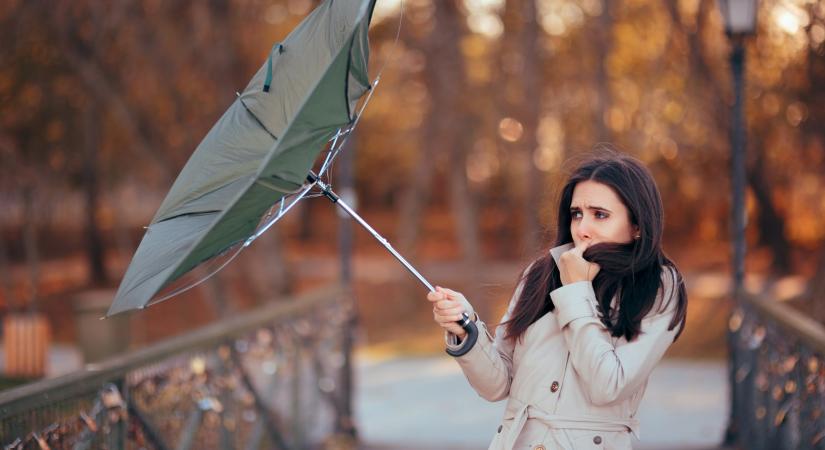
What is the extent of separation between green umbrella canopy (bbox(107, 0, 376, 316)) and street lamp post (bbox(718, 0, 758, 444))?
16.6 feet

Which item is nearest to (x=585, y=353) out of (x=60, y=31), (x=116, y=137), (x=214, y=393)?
(x=214, y=393)

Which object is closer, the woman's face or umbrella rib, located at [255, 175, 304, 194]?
umbrella rib, located at [255, 175, 304, 194]

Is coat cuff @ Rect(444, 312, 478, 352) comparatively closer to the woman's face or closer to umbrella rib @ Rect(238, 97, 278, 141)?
the woman's face

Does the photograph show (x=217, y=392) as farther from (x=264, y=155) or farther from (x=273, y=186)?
(x=273, y=186)

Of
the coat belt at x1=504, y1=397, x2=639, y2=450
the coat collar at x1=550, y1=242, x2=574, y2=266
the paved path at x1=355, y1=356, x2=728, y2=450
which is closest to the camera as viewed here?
the coat belt at x1=504, y1=397, x2=639, y2=450

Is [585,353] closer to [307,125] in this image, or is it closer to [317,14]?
[307,125]

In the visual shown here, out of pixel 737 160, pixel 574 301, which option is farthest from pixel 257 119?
pixel 737 160

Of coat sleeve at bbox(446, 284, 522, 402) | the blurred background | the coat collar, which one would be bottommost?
coat sleeve at bbox(446, 284, 522, 402)

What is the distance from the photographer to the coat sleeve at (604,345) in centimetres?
298

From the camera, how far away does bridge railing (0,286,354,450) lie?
156 inches

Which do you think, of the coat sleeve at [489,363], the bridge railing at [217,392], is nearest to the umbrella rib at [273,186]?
the coat sleeve at [489,363]

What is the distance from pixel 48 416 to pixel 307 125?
5.47 feet

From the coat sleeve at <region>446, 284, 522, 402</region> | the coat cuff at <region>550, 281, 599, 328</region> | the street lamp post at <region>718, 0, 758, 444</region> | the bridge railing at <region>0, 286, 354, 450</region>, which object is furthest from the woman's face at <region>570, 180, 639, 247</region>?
the street lamp post at <region>718, 0, 758, 444</region>

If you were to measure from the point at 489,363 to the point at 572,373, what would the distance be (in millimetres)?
226
